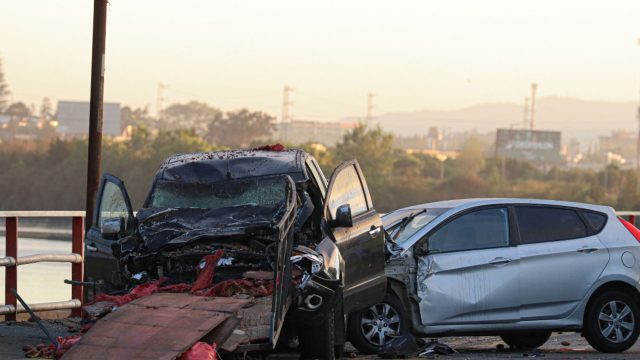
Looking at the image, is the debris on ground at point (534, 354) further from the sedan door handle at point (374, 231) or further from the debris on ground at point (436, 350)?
the sedan door handle at point (374, 231)

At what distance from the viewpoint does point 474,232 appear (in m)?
12.7

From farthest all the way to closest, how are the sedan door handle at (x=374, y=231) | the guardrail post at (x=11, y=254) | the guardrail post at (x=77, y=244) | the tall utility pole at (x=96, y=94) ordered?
the tall utility pole at (x=96, y=94) → the guardrail post at (x=77, y=244) → the guardrail post at (x=11, y=254) → the sedan door handle at (x=374, y=231)

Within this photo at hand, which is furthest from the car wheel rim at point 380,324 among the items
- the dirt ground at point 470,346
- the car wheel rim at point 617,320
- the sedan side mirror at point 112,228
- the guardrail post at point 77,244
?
the guardrail post at point 77,244

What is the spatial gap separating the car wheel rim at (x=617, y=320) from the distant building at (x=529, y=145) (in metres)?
161

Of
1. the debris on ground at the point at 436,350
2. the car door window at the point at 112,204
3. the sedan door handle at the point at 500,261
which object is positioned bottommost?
the debris on ground at the point at 436,350

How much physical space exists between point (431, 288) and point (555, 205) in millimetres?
1746

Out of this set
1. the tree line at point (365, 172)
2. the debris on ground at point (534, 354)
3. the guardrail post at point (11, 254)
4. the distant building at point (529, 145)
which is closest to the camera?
the debris on ground at point (534, 354)

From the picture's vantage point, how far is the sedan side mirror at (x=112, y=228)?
10.5 m

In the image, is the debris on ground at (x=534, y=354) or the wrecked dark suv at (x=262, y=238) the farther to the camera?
the debris on ground at (x=534, y=354)

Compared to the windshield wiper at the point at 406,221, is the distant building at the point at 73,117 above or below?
below

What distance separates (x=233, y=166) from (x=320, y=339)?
244cm

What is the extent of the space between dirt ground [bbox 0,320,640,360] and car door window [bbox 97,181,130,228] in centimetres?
138

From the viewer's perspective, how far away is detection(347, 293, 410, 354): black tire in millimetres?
11906

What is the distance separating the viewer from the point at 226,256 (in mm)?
10078
